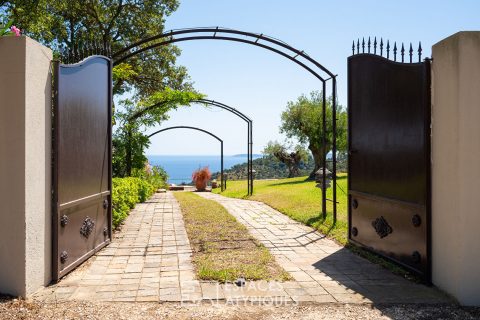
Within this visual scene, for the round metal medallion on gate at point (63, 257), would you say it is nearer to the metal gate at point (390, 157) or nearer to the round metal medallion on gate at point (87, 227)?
the round metal medallion on gate at point (87, 227)

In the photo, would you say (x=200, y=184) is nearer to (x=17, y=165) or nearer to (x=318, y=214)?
(x=318, y=214)

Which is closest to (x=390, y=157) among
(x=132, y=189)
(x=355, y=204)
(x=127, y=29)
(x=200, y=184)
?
(x=355, y=204)

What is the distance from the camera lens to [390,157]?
5117 millimetres

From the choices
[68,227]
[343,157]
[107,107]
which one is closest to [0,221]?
[68,227]

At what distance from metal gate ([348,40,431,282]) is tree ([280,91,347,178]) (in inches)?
759

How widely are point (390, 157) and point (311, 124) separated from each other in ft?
70.9

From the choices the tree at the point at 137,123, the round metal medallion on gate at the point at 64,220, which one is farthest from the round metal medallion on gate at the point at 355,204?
the tree at the point at 137,123

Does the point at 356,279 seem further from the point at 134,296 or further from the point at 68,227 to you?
the point at 68,227

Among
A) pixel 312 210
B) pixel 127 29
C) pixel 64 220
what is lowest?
pixel 312 210

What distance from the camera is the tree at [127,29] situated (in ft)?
62.6

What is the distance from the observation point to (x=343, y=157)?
96.3ft

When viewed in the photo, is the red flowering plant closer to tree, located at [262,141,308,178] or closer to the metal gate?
tree, located at [262,141,308,178]

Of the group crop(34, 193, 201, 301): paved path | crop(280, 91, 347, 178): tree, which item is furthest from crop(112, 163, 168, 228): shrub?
crop(280, 91, 347, 178): tree

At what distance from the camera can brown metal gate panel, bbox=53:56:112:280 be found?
445 cm
